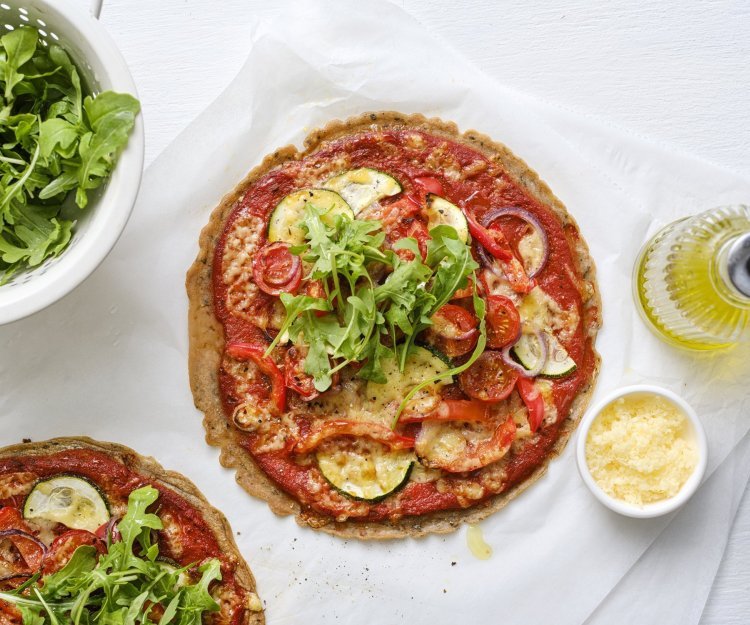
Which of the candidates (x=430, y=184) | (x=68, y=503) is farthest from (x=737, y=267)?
(x=68, y=503)

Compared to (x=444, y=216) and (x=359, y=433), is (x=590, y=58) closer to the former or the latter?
(x=444, y=216)

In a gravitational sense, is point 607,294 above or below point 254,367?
above

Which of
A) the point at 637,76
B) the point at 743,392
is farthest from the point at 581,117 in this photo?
the point at 743,392

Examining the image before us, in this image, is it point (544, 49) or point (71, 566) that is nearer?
point (71, 566)

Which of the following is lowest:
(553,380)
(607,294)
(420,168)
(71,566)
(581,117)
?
(71,566)

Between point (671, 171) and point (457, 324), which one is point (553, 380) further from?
point (671, 171)
